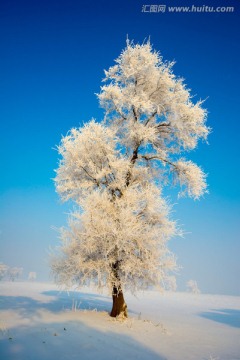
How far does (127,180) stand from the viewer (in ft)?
48.2

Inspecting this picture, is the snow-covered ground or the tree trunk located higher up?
the tree trunk

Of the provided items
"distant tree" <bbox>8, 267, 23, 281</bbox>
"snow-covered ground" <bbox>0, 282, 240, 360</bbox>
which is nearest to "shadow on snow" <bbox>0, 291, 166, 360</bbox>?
"snow-covered ground" <bbox>0, 282, 240, 360</bbox>

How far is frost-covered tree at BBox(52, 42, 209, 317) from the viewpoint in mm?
12305

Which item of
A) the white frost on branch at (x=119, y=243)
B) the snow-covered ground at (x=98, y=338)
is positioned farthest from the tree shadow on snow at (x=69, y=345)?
the white frost on branch at (x=119, y=243)

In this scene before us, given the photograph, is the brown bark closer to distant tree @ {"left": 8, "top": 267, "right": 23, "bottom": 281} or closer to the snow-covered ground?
the snow-covered ground

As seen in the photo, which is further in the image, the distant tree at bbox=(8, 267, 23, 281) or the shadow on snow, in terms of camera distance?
the distant tree at bbox=(8, 267, 23, 281)

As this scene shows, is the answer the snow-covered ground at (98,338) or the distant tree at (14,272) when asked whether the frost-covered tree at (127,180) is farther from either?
the distant tree at (14,272)

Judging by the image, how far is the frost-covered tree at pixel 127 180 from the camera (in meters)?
12.3

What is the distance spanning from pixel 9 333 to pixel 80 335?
7.38 ft

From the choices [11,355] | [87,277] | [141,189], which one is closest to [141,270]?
[87,277]

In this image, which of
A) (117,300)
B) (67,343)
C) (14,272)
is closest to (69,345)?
(67,343)

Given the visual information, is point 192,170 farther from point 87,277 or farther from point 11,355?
point 11,355

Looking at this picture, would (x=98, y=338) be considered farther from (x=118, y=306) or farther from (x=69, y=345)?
(x=118, y=306)

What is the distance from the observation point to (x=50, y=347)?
27.3ft
